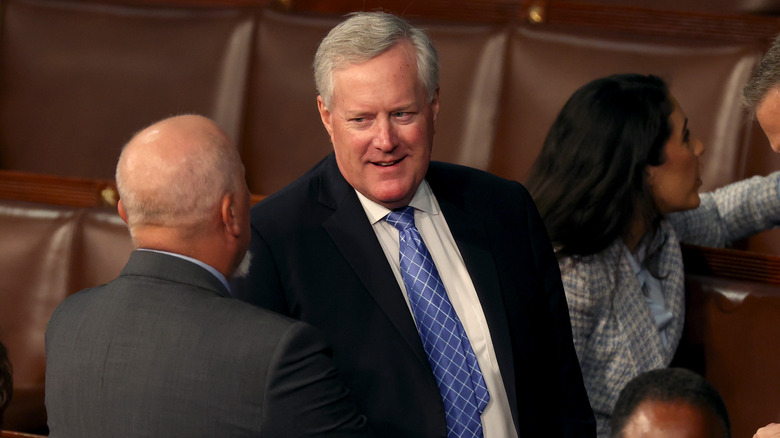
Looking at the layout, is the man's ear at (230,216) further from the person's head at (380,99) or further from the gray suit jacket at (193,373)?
the person's head at (380,99)

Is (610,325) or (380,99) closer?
(380,99)

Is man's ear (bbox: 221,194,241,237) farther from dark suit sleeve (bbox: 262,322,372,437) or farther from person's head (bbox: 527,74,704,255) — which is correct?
person's head (bbox: 527,74,704,255)

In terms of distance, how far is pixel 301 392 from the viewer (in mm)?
511

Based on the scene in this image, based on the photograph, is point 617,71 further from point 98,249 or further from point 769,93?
A: point 98,249

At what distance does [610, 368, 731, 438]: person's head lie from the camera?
2.03 feet

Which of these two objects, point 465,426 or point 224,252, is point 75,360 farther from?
point 465,426

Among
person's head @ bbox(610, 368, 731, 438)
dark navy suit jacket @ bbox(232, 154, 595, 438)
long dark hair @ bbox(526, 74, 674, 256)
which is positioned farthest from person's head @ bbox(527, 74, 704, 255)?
person's head @ bbox(610, 368, 731, 438)

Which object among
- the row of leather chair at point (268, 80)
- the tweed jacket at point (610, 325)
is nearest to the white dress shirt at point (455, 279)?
the tweed jacket at point (610, 325)

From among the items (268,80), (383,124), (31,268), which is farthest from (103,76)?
(383,124)

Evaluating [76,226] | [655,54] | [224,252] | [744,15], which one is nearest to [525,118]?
[655,54]

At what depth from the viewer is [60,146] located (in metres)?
1.38

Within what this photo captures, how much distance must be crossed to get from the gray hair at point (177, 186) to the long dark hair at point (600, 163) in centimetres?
39

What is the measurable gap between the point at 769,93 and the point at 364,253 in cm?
33

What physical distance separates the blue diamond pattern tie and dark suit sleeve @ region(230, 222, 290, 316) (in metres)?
0.10
